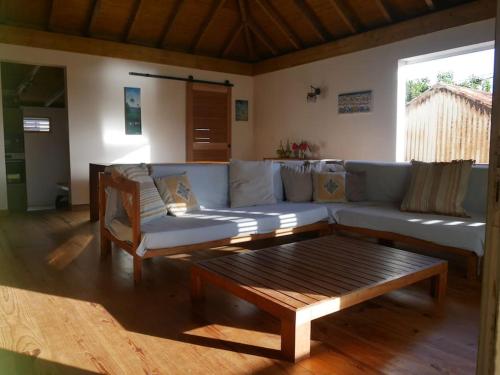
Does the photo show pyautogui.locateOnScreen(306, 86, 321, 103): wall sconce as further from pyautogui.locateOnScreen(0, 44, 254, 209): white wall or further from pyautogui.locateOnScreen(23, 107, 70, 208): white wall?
pyautogui.locateOnScreen(23, 107, 70, 208): white wall

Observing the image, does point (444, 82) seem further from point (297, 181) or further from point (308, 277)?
point (308, 277)

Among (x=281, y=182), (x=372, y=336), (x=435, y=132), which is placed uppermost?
(x=435, y=132)

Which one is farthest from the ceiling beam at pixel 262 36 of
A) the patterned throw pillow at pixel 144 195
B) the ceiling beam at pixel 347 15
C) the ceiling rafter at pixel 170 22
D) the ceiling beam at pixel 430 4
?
the patterned throw pillow at pixel 144 195

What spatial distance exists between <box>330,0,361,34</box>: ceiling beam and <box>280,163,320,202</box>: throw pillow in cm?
241

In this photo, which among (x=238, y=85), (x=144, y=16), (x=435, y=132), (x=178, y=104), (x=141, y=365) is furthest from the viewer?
(x=238, y=85)

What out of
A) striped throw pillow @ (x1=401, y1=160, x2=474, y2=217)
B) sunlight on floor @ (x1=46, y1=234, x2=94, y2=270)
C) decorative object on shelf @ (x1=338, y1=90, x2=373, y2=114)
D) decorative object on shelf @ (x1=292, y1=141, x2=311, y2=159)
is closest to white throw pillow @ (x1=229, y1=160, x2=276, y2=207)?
striped throw pillow @ (x1=401, y1=160, x2=474, y2=217)

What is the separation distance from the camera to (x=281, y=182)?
429cm

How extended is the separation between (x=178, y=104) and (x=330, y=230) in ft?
13.1

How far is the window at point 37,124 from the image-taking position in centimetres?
768

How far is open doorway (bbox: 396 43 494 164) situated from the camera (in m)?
4.71

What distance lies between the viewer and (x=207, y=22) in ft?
20.8

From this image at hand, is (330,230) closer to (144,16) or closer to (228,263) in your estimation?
(228,263)

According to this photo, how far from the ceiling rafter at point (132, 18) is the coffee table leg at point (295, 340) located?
5.21 m

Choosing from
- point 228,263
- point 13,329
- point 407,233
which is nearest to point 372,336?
point 228,263
